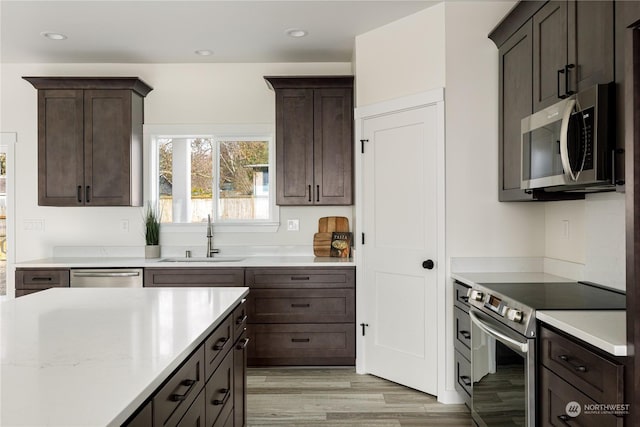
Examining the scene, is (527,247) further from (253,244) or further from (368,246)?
(253,244)

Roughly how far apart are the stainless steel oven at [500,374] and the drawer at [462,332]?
8.1 inches

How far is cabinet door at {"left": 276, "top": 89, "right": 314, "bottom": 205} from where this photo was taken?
157 inches

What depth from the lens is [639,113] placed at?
129 centimetres

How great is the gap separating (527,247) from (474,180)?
58 cm

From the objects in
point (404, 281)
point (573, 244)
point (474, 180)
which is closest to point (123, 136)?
point (404, 281)

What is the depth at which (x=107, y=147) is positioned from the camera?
402 cm

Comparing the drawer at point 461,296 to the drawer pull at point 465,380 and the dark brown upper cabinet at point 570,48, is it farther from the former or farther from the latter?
the dark brown upper cabinet at point 570,48

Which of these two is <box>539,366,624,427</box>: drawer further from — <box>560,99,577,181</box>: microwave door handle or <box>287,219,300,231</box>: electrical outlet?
<box>287,219,300,231</box>: electrical outlet

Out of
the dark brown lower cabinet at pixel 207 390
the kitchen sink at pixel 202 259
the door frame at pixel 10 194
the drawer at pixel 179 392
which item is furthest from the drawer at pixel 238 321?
the door frame at pixel 10 194

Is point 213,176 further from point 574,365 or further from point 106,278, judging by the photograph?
point 574,365

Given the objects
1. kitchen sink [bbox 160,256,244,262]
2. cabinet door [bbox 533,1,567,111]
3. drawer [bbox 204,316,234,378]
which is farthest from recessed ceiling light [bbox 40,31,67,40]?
cabinet door [bbox 533,1,567,111]

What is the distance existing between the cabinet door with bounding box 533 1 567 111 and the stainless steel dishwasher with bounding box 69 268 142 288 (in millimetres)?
3205

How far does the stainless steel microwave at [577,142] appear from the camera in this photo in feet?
5.78

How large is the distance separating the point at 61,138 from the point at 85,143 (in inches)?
8.7
